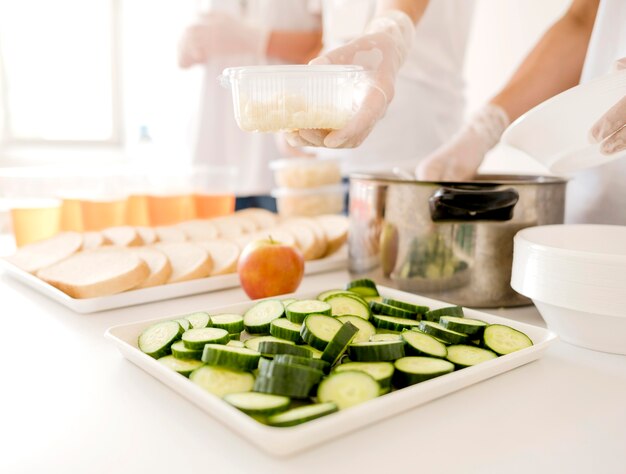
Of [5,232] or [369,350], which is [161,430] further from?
[5,232]

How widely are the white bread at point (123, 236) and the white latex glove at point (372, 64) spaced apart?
620 mm

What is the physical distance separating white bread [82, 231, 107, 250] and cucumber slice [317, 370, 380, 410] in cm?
102

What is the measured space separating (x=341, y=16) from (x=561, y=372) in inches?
65.8

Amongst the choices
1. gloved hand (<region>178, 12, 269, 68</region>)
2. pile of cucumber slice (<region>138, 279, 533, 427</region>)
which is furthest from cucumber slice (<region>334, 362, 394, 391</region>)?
gloved hand (<region>178, 12, 269, 68</region>)

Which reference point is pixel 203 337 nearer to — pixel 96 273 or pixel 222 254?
pixel 96 273

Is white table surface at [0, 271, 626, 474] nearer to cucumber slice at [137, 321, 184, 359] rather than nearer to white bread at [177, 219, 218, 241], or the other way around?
cucumber slice at [137, 321, 184, 359]

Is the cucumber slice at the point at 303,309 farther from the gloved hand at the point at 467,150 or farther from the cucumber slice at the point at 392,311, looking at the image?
the gloved hand at the point at 467,150

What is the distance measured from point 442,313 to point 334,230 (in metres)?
0.75

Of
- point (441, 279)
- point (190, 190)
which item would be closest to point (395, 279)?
point (441, 279)

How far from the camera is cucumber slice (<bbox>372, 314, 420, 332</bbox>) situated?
3.10ft

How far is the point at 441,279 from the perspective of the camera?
117 centimetres

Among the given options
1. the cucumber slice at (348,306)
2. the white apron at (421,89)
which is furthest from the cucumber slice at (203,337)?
the white apron at (421,89)

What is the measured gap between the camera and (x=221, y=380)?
29.0 inches

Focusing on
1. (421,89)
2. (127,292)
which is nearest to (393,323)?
(127,292)
